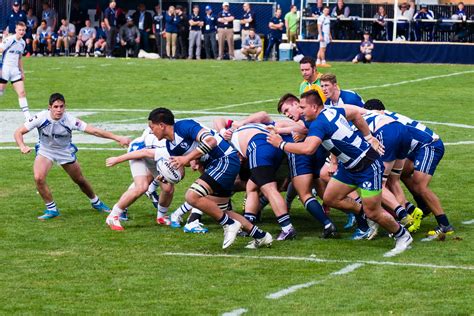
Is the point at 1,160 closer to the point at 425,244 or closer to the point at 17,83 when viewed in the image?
the point at 17,83

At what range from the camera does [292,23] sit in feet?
145

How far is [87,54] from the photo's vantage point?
48.4 m

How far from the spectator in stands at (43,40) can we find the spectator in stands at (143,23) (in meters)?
3.51

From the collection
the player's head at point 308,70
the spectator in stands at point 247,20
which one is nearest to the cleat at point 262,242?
the player's head at point 308,70

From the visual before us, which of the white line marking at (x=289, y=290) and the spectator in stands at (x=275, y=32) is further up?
the spectator in stands at (x=275, y=32)

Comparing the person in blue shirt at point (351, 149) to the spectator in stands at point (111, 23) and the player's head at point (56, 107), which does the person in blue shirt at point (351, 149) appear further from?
the spectator in stands at point (111, 23)

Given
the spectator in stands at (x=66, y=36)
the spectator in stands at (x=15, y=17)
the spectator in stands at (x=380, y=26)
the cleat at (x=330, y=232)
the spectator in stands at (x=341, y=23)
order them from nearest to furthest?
the cleat at (x=330, y=232)
the spectator in stands at (x=380, y=26)
the spectator in stands at (x=341, y=23)
the spectator in stands at (x=15, y=17)
the spectator in stands at (x=66, y=36)

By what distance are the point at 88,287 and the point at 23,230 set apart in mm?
3248

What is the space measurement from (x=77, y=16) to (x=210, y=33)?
697 centimetres

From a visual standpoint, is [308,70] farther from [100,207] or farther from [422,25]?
[422,25]

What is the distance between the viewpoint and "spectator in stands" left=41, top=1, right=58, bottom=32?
157ft

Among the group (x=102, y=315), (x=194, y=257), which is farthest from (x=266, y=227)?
(x=102, y=315)

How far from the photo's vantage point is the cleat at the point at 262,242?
1237 cm

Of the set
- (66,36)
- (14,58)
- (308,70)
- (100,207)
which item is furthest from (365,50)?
(100,207)
